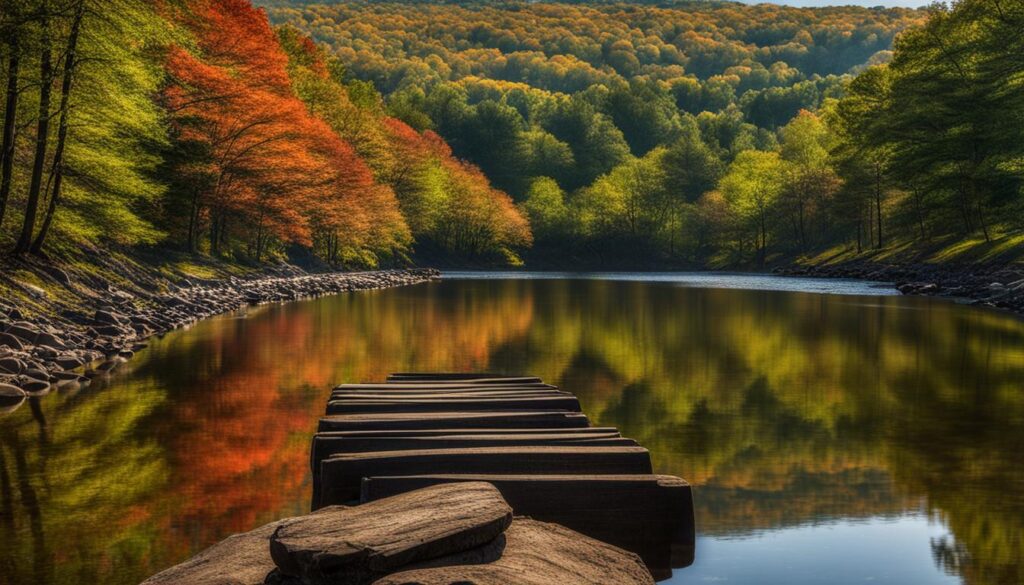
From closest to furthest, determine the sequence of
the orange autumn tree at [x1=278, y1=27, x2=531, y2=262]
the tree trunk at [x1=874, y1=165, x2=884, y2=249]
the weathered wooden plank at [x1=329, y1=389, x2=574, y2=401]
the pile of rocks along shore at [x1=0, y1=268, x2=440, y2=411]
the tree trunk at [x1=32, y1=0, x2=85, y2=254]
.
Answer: the weathered wooden plank at [x1=329, y1=389, x2=574, y2=401], the pile of rocks along shore at [x1=0, y1=268, x2=440, y2=411], the tree trunk at [x1=32, y1=0, x2=85, y2=254], the orange autumn tree at [x1=278, y1=27, x2=531, y2=262], the tree trunk at [x1=874, y1=165, x2=884, y2=249]

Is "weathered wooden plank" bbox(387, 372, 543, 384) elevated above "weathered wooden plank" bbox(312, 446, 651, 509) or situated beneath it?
elevated above

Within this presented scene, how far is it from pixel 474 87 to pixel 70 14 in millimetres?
164255

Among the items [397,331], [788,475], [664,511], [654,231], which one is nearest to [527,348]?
[397,331]

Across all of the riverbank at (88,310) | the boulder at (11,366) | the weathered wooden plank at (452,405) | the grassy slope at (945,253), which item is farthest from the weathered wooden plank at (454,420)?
the grassy slope at (945,253)

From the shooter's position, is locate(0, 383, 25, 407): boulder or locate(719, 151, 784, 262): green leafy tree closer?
locate(0, 383, 25, 407): boulder

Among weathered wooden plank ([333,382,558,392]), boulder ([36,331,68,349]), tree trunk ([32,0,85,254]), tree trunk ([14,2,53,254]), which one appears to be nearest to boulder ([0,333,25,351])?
boulder ([36,331,68,349])

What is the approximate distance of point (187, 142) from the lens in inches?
1688

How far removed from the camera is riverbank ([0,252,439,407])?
53.4ft

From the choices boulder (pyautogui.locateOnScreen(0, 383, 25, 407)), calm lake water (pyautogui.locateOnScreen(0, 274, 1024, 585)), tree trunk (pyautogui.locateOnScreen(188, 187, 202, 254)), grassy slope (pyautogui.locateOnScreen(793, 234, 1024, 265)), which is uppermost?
tree trunk (pyautogui.locateOnScreen(188, 187, 202, 254))

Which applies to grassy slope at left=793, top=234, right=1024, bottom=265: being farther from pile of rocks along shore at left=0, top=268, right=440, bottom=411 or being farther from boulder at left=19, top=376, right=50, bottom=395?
boulder at left=19, top=376, right=50, bottom=395

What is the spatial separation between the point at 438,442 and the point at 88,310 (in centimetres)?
1870

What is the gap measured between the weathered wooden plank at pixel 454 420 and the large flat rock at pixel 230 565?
8.98ft

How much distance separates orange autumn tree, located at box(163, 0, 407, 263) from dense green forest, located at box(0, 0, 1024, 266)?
0.42ft

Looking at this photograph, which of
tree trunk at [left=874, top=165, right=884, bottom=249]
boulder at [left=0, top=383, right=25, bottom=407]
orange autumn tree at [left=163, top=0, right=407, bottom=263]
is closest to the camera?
boulder at [left=0, top=383, right=25, bottom=407]
